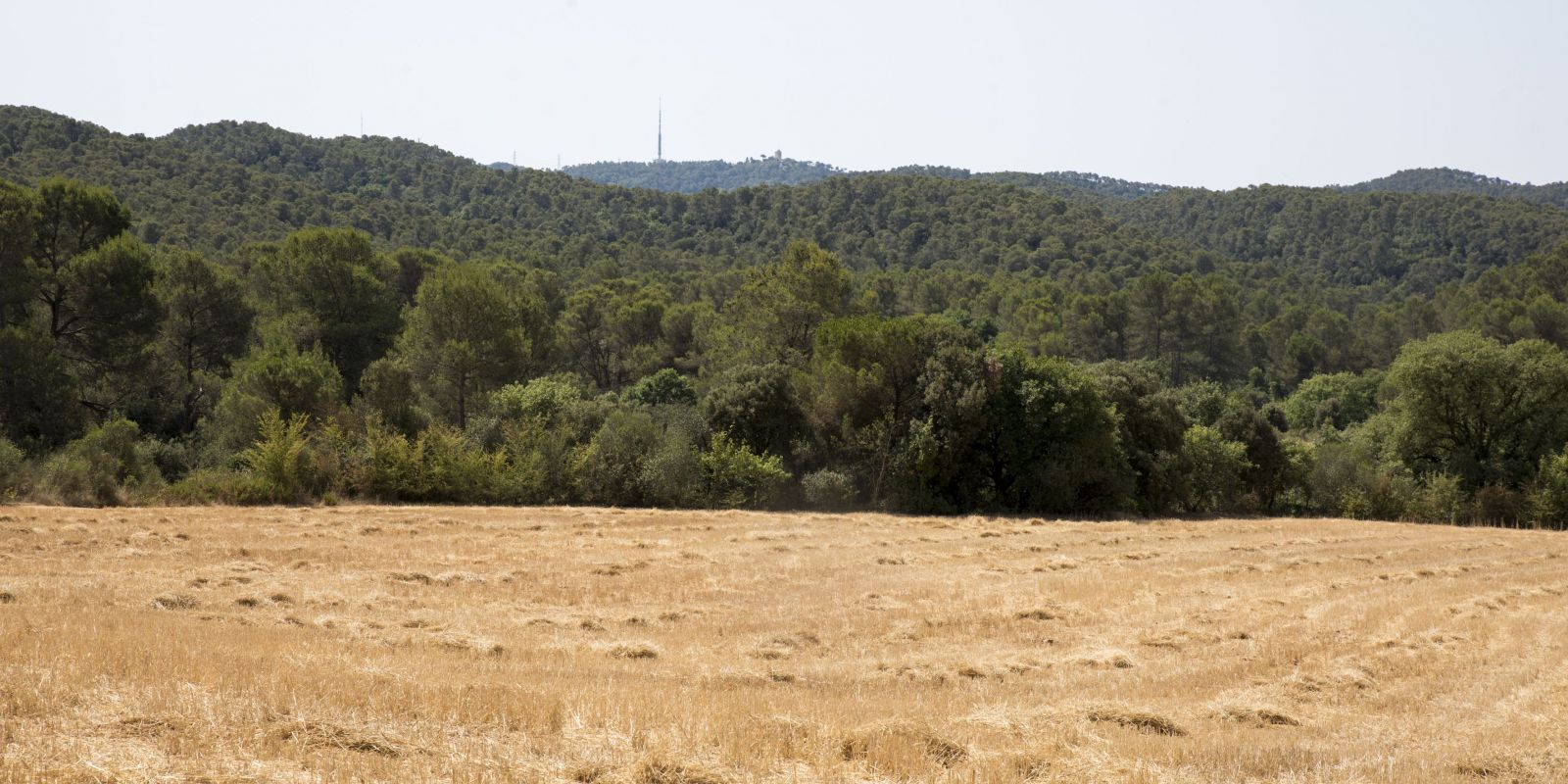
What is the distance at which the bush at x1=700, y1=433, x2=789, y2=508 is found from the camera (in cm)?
3284

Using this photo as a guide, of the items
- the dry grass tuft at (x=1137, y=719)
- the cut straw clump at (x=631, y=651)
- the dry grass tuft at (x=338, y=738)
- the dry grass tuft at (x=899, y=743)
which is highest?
the dry grass tuft at (x=338, y=738)

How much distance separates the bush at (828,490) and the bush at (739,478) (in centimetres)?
86

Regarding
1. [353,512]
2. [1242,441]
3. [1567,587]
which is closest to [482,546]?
[353,512]

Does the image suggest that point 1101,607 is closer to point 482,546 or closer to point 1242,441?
point 482,546

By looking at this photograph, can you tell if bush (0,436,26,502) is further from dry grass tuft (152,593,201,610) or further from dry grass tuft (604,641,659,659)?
dry grass tuft (604,641,659,659)

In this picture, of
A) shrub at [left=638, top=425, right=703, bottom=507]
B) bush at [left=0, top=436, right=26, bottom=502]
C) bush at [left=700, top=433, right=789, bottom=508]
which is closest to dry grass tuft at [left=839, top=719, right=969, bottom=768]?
shrub at [left=638, top=425, right=703, bottom=507]

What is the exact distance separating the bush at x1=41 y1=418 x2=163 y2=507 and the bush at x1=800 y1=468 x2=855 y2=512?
18.4 meters

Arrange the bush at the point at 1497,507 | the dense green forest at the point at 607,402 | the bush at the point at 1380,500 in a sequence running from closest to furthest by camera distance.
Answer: the dense green forest at the point at 607,402 → the bush at the point at 1497,507 → the bush at the point at 1380,500

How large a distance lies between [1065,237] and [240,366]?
98674 millimetres

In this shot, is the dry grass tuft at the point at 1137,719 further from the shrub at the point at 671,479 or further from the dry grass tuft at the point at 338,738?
the shrub at the point at 671,479

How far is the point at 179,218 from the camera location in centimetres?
6241

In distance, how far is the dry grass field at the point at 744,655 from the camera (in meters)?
7.59

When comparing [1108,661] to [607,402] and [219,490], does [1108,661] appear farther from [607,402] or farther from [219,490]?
[607,402]

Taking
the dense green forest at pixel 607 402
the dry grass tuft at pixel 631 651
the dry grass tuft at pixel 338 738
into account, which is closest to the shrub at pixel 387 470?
the dense green forest at pixel 607 402
